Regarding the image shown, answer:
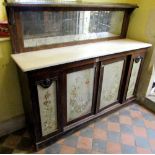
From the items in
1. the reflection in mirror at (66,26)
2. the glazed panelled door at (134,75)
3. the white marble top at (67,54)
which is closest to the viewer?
the white marble top at (67,54)

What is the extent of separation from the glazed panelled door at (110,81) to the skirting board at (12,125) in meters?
0.90

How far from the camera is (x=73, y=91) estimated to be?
1458 mm

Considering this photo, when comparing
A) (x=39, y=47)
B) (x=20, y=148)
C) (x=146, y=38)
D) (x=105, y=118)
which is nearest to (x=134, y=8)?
(x=146, y=38)

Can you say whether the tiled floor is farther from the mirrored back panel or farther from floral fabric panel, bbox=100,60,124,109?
the mirrored back panel

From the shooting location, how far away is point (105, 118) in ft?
6.30

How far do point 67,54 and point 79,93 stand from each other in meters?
0.40

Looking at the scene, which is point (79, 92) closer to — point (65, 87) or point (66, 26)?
point (65, 87)

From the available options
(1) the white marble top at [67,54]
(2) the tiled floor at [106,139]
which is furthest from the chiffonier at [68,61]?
(2) the tiled floor at [106,139]

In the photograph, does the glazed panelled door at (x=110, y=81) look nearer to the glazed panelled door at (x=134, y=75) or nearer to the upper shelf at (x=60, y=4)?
the glazed panelled door at (x=134, y=75)

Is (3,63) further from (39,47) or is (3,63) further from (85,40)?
(85,40)

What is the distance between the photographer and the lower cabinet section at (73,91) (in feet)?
4.10

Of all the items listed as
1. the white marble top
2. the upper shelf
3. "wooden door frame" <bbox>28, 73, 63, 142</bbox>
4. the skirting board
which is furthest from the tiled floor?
the upper shelf

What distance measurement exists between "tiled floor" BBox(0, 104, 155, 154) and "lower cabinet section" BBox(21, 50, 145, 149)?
0.39 ft

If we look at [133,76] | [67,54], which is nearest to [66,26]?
[67,54]
